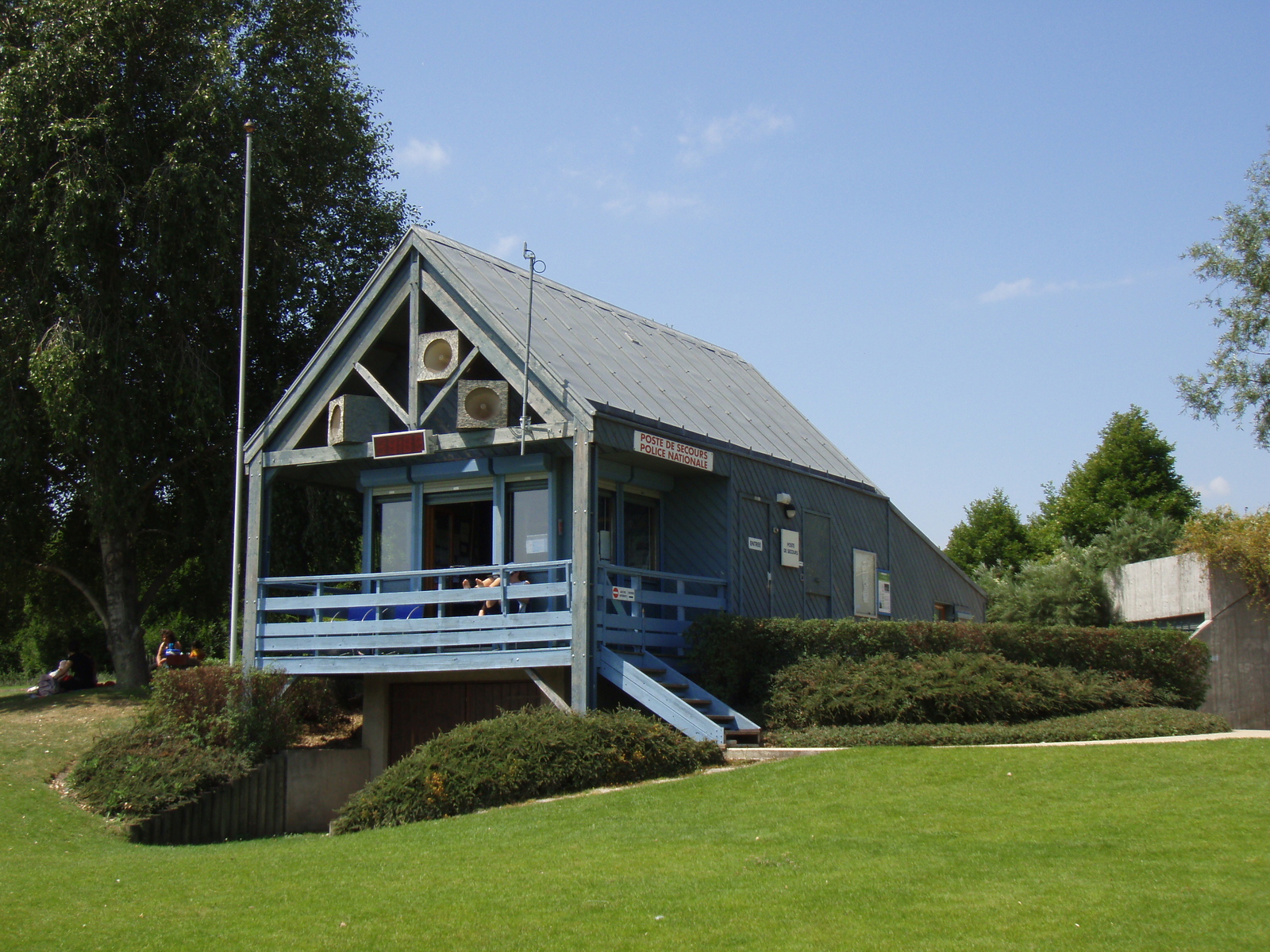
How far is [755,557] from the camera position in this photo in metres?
21.6

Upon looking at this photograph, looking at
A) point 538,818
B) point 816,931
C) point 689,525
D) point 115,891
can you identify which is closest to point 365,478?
point 689,525

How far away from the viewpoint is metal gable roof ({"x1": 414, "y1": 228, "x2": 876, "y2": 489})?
773 inches

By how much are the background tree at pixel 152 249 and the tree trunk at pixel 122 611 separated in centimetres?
5

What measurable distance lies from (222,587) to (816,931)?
21977mm

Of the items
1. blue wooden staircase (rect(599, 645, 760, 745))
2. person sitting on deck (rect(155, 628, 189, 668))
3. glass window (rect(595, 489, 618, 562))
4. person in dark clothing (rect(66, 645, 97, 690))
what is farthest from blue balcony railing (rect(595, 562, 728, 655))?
person in dark clothing (rect(66, 645, 97, 690))

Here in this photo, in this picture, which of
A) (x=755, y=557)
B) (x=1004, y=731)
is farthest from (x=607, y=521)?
(x=1004, y=731)

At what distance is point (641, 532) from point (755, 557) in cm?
192

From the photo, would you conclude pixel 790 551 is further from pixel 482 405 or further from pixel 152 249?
pixel 152 249

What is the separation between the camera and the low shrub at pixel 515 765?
14.7 meters

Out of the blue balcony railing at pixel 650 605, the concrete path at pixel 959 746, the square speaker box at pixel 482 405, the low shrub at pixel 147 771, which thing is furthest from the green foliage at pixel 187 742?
the concrete path at pixel 959 746

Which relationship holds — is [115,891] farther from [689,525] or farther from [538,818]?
[689,525]

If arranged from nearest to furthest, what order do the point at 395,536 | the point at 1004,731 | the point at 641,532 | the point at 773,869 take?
the point at 773,869 → the point at 1004,731 → the point at 395,536 → the point at 641,532

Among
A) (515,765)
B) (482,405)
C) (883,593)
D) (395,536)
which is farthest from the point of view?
(883,593)

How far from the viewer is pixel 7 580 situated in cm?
3123
